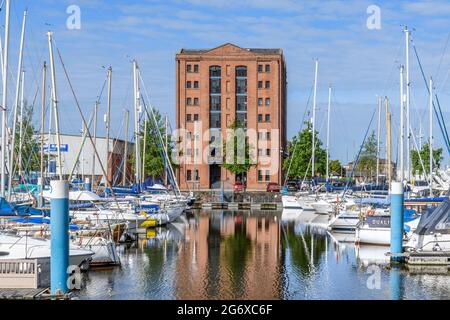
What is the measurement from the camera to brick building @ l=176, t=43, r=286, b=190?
101875mm

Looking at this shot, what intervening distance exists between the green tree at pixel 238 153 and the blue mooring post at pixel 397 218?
205 ft

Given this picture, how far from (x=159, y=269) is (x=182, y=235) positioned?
634 inches

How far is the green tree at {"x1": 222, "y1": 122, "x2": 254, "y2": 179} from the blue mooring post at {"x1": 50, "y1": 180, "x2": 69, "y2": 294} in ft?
241

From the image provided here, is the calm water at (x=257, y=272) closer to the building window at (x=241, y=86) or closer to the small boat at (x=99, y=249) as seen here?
the small boat at (x=99, y=249)

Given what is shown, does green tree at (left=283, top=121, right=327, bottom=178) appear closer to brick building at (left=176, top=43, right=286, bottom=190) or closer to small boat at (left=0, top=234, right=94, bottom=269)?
brick building at (left=176, top=43, right=286, bottom=190)

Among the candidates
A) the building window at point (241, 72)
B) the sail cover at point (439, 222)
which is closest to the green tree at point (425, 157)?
the building window at point (241, 72)

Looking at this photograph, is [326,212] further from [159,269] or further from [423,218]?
[159,269]

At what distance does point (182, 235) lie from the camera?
47.7 metres

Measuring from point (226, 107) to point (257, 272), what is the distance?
73.5 meters

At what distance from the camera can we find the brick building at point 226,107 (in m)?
102

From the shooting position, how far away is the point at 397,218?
3309 cm

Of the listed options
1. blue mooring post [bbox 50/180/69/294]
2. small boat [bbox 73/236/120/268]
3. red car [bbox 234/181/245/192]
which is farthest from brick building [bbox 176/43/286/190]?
blue mooring post [bbox 50/180/69/294]

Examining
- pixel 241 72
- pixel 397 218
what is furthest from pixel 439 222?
pixel 241 72

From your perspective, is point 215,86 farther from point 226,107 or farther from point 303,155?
point 303,155
